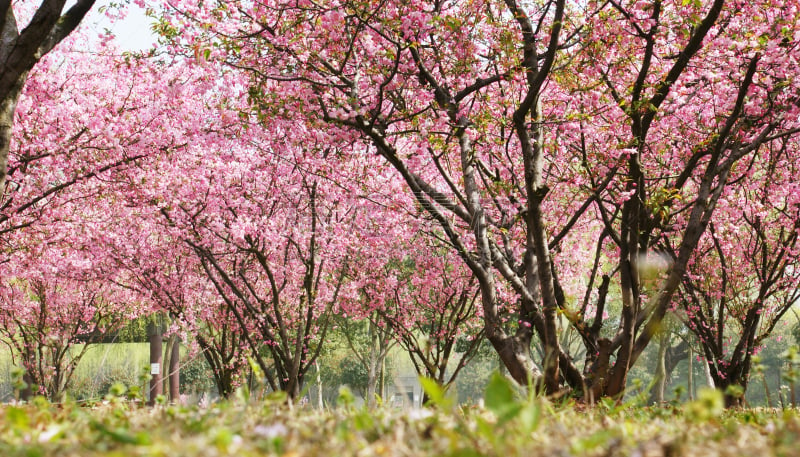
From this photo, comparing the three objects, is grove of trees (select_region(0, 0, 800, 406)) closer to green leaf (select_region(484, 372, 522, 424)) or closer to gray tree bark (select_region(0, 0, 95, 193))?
gray tree bark (select_region(0, 0, 95, 193))

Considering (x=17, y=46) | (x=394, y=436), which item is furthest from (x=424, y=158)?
(x=394, y=436)

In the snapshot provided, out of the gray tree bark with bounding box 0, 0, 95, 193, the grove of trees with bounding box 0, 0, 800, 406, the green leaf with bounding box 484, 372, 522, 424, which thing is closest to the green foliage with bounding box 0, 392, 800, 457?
the green leaf with bounding box 484, 372, 522, 424

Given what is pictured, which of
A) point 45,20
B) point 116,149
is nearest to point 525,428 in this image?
point 45,20

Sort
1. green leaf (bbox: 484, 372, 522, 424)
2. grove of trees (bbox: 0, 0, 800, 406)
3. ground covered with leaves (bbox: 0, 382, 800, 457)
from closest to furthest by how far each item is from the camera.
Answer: ground covered with leaves (bbox: 0, 382, 800, 457) < green leaf (bbox: 484, 372, 522, 424) < grove of trees (bbox: 0, 0, 800, 406)

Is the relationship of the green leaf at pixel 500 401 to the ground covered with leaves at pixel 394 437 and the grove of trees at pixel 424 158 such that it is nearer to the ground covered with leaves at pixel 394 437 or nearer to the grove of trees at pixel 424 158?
the ground covered with leaves at pixel 394 437

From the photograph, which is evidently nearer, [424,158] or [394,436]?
[394,436]

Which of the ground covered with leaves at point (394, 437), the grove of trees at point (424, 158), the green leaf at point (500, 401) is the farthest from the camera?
the grove of trees at point (424, 158)

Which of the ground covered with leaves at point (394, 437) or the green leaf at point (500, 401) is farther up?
the green leaf at point (500, 401)

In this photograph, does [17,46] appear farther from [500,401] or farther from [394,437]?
[500,401]

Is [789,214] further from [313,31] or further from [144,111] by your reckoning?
[144,111]

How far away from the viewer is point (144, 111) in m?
9.80

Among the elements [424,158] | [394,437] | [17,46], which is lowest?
[394,437]

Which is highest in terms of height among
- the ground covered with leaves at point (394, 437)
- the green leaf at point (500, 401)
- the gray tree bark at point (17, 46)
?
the gray tree bark at point (17, 46)

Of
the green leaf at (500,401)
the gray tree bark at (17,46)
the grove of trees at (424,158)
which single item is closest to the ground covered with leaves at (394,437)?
the green leaf at (500,401)
